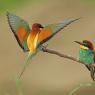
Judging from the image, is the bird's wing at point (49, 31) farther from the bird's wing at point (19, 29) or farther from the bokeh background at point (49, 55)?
the bokeh background at point (49, 55)

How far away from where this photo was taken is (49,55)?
248 inches

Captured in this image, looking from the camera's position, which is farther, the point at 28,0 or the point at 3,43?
the point at 28,0

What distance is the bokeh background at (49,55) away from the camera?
5570 millimetres

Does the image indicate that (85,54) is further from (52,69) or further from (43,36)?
(52,69)

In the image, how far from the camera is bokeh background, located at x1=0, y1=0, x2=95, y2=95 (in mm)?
5570

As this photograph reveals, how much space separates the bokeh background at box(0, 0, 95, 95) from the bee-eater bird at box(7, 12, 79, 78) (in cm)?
308

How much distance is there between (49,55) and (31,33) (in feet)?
15.8

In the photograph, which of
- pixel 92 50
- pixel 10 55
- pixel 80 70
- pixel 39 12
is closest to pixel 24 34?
pixel 92 50

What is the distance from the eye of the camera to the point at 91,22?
6984 mm

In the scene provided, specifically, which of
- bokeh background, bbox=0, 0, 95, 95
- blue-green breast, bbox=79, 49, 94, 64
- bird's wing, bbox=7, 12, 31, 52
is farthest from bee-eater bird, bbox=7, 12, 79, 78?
bokeh background, bbox=0, 0, 95, 95

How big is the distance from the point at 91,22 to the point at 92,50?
5.27 m

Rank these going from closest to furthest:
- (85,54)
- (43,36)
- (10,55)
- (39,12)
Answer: (43,36)
(85,54)
(10,55)
(39,12)

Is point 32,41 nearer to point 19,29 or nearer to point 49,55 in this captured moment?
point 19,29

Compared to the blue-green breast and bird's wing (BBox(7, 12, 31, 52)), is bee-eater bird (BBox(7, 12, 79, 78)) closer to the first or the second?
bird's wing (BBox(7, 12, 31, 52))
